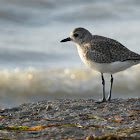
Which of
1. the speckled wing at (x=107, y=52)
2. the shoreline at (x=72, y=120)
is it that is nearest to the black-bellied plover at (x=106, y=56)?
the speckled wing at (x=107, y=52)

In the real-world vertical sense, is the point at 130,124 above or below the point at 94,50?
below

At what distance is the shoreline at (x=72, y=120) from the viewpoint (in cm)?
641

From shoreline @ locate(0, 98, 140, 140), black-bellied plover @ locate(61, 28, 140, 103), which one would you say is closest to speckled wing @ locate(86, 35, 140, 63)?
black-bellied plover @ locate(61, 28, 140, 103)

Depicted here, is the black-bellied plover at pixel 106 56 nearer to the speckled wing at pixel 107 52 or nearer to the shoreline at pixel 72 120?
the speckled wing at pixel 107 52

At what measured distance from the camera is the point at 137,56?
9.98 meters

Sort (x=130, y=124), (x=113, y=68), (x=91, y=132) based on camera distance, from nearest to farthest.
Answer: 1. (x=91, y=132)
2. (x=130, y=124)
3. (x=113, y=68)

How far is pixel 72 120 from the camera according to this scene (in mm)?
7512

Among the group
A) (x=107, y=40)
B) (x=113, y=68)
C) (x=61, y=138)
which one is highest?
(x=107, y=40)

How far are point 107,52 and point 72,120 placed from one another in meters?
3.01

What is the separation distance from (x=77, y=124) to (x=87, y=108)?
1617mm

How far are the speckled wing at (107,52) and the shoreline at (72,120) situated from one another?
45.7 inches

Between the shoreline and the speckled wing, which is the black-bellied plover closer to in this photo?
the speckled wing

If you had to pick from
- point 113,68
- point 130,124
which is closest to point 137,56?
point 113,68

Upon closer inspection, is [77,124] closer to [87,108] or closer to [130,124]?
[130,124]
